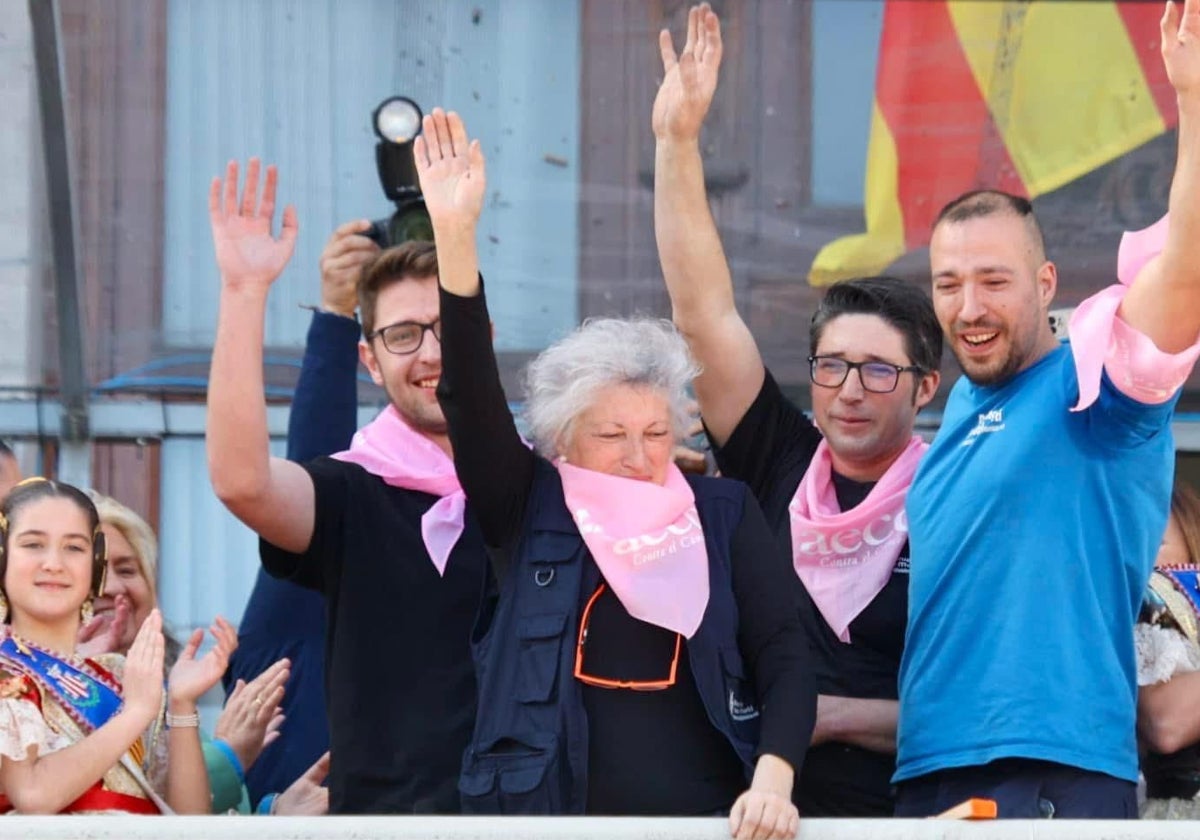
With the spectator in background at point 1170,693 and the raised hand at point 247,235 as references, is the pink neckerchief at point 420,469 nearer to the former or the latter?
the raised hand at point 247,235

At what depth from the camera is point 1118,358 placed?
3111 mm

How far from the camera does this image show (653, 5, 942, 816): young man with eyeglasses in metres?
3.54

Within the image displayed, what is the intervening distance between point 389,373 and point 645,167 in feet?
5.49

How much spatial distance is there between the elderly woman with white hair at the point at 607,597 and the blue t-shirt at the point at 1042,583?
0.27 m

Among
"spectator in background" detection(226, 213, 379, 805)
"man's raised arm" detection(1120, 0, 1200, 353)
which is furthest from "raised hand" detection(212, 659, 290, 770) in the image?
"man's raised arm" detection(1120, 0, 1200, 353)

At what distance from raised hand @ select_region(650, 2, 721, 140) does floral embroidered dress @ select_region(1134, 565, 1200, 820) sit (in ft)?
3.78

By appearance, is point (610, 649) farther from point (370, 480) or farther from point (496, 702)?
point (370, 480)

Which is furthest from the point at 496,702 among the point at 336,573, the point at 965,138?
the point at 965,138

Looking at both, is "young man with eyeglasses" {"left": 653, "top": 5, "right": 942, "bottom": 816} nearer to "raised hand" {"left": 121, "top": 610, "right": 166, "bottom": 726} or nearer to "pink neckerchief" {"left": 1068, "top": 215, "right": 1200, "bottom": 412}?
"pink neckerchief" {"left": 1068, "top": 215, "right": 1200, "bottom": 412}

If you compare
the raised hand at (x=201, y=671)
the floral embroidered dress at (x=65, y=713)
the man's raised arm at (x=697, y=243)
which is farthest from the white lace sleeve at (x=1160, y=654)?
the floral embroidered dress at (x=65, y=713)

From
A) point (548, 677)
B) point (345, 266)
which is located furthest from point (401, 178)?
point (548, 677)

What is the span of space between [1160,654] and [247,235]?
1.70 meters

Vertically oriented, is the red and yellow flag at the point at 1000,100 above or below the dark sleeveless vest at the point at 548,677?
above

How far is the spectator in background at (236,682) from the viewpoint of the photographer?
383 cm
